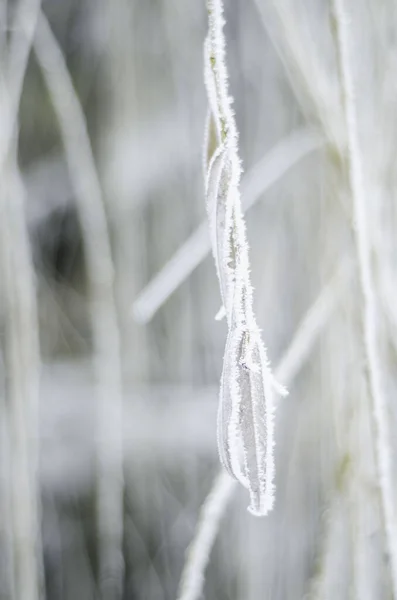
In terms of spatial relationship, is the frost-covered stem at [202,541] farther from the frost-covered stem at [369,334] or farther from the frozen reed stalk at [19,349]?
the frozen reed stalk at [19,349]

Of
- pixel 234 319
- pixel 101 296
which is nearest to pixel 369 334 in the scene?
pixel 234 319

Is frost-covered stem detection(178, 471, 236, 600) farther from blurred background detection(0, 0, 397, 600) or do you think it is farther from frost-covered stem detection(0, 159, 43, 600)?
frost-covered stem detection(0, 159, 43, 600)

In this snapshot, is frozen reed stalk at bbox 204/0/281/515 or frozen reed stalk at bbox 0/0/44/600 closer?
frozen reed stalk at bbox 204/0/281/515

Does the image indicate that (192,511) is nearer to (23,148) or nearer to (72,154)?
(72,154)

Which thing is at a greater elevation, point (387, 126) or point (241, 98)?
point (241, 98)

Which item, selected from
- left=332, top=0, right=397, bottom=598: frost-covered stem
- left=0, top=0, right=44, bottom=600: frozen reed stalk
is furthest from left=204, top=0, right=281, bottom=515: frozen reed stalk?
left=0, top=0, right=44, bottom=600: frozen reed stalk

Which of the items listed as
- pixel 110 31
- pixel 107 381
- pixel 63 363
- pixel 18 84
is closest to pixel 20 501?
pixel 107 381
